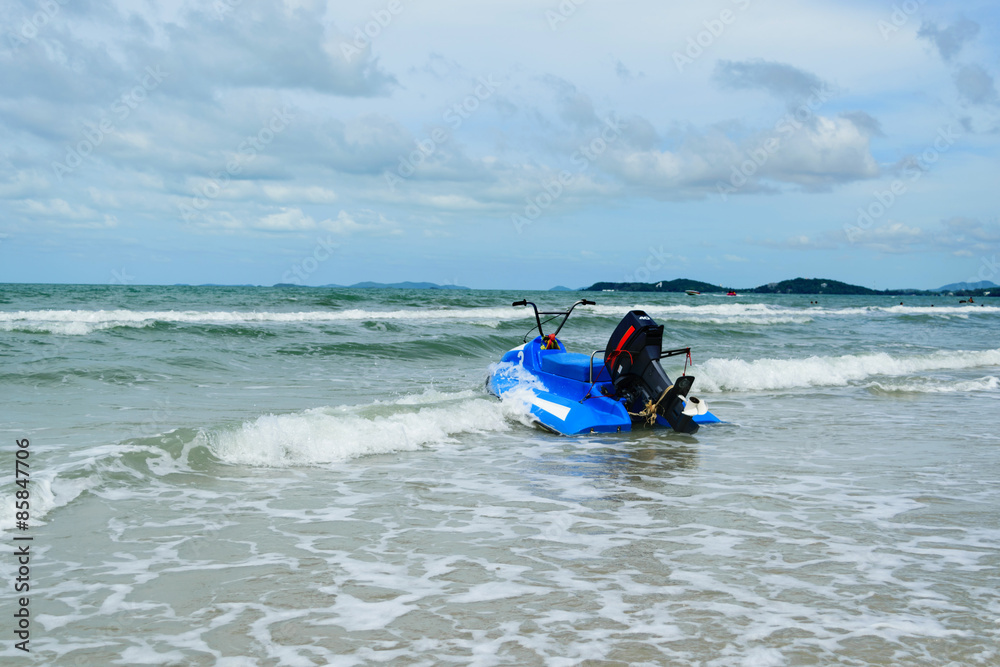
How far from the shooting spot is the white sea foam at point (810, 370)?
48.1 ft

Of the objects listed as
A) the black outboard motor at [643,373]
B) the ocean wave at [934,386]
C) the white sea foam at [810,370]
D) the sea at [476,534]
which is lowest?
the sea at [476,534]

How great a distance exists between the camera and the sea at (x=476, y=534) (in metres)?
3.64

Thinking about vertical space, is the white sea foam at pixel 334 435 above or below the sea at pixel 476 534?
above

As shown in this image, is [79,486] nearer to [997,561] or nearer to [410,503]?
[410,503]

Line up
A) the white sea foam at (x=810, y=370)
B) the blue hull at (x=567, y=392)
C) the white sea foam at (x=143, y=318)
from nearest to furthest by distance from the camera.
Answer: the blue hull at (x=567, y=392) → the white sea foam at (x=810, y=370) → the white sea foam at (x=143, y=318)

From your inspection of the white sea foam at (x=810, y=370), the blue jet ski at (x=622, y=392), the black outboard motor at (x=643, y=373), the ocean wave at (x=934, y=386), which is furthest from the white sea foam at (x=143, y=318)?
the black outboard motor at (x=643, y=373)

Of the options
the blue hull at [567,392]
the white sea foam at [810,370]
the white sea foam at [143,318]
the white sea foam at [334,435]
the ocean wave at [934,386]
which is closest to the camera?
the white sea foam at [334,435]

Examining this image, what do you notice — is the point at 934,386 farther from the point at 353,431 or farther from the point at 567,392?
the point at 353,431

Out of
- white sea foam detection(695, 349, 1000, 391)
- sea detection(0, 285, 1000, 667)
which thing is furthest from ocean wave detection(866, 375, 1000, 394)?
sea detection(0, 285, 1000, 667)

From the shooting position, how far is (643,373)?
30.8 feet

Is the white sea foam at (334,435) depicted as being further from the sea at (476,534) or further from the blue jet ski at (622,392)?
the blue jet ski at (622,392)

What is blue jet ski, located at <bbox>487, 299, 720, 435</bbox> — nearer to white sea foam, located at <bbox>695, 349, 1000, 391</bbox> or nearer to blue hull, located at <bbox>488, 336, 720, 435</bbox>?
blue hull, located at <bbox>488, 336, 720, 435</bbox>

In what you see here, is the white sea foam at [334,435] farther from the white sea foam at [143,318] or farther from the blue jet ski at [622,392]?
the white sea foam at [143,318]

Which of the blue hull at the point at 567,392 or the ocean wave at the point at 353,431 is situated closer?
the ocean wave at the point at 353,431
